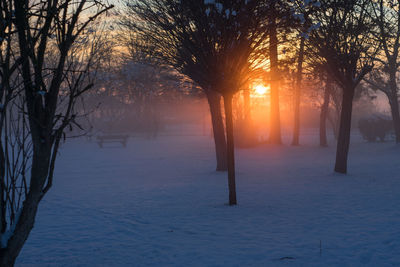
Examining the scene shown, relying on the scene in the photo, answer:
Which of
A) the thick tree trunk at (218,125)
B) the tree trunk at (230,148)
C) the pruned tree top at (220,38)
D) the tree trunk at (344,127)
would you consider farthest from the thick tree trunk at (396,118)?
the pruned tree top at (220,38)

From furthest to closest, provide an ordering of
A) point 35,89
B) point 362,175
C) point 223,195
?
point 362,175 < point 223,195 < point 35,89

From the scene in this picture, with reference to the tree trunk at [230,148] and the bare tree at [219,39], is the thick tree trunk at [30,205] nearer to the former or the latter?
the bare tree at [219,39]

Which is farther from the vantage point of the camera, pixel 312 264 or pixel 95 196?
pixel 95 196

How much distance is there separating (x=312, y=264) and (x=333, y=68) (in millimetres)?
8712

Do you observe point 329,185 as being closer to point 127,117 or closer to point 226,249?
point 226,249

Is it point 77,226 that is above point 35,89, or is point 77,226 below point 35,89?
below

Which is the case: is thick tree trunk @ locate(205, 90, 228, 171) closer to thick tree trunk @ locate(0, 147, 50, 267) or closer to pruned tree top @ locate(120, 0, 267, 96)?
pruned tree top @ locate(120, 0, 267, 96)

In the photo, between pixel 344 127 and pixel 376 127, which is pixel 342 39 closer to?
pixel 344 127

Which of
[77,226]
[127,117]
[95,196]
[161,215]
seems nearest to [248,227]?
[161,215]

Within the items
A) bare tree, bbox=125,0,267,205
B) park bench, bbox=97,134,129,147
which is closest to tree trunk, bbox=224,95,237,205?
bare tree, bbox=125,0,267,205

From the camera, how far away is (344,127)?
1335 centimetres

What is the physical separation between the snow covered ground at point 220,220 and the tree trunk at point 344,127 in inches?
21.6

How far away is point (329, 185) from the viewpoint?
459 inches

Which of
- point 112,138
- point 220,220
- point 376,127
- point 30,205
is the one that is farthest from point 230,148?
point 376,127
